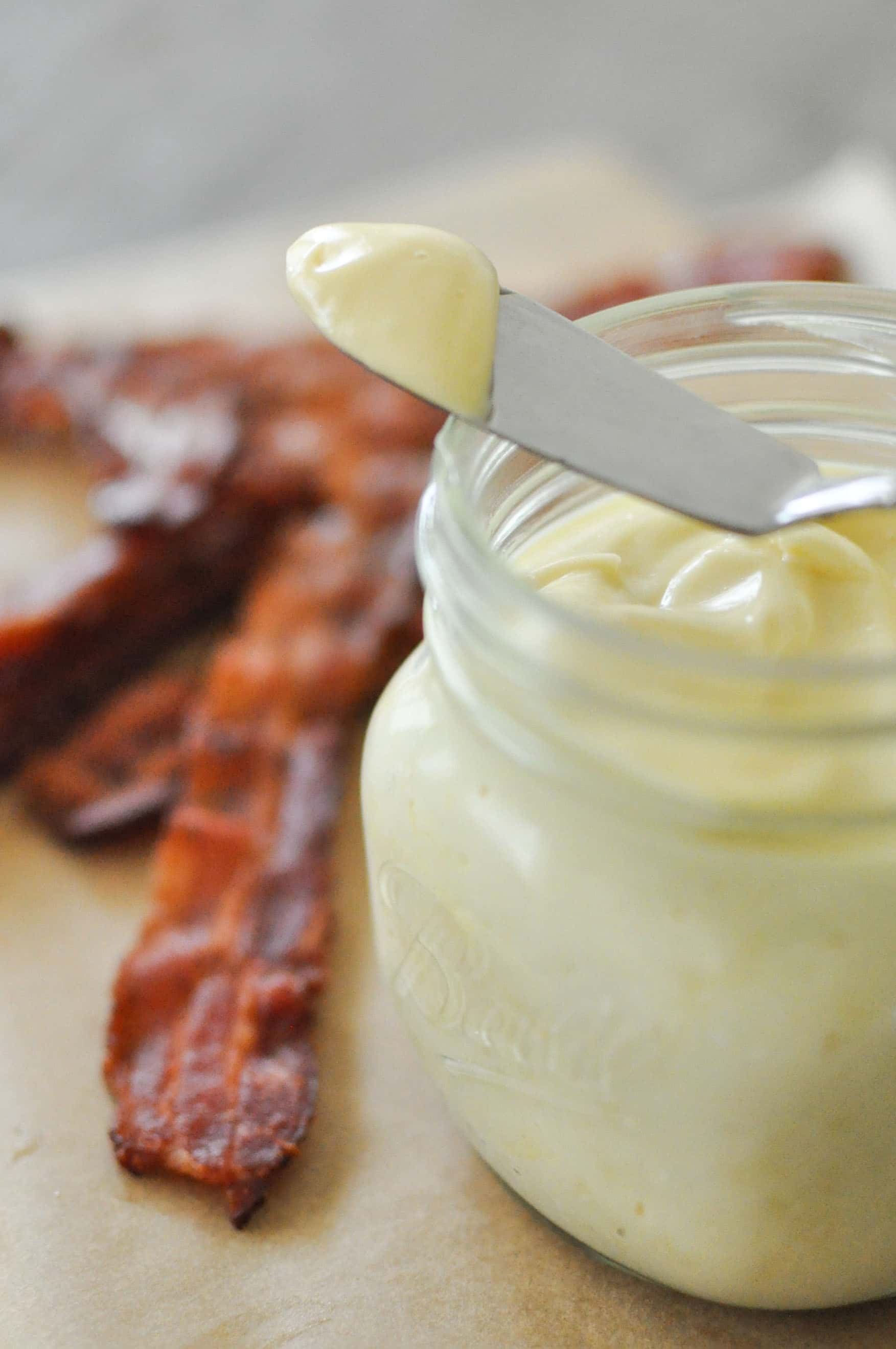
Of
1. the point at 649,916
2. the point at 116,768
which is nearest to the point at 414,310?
the point at 649,916

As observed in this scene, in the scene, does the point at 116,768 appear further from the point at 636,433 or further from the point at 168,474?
the point at 636,433

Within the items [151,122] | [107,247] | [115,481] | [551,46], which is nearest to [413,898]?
[115,481]

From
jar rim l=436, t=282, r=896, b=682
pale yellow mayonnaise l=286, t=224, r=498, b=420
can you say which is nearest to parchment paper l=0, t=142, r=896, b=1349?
jar rim l=436, t=282, r=896, b=682

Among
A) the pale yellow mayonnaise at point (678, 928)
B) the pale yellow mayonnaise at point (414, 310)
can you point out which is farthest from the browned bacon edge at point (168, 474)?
the pale yellow mayonnaise at point (414, 310)

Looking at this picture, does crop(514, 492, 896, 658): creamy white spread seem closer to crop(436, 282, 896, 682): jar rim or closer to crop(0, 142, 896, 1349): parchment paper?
crop(436, 282, 896, 682): jar rim

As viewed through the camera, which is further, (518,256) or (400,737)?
(518,256)

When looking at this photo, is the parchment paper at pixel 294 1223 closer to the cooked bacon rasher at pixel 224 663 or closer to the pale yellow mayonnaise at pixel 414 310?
the cooked bacon rasher at pixel 224 663

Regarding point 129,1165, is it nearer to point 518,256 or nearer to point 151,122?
point 518,256
